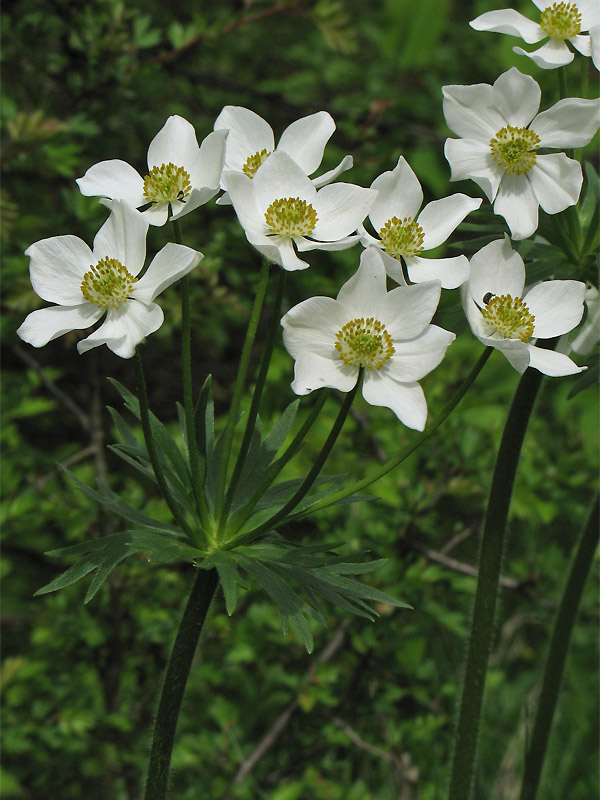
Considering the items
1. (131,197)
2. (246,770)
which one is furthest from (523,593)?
(131,197)

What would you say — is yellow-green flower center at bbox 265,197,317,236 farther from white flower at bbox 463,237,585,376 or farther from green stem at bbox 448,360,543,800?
green stem at bbox 448,360,543,800

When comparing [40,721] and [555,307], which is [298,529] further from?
[555,307]

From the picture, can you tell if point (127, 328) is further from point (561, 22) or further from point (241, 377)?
point (561, 22)

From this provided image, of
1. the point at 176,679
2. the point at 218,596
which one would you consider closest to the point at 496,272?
the point at 176,679

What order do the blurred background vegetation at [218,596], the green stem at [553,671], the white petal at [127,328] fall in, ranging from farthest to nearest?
1. the blurred background vegetation at [218,596]
2. the green stem at [553,671]
3. the white petal at [127,328]

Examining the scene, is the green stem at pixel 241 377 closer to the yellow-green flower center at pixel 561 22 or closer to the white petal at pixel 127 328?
the white petal at pixel 127 328

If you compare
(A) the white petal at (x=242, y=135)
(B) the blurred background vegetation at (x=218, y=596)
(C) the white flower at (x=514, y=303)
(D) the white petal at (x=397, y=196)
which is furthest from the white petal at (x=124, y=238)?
(B) the blurred background vegetation at (x=218, y=596)

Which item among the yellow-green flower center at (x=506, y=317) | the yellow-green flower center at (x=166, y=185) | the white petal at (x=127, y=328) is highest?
the yellow-green flower center at (x=166, y=185)
